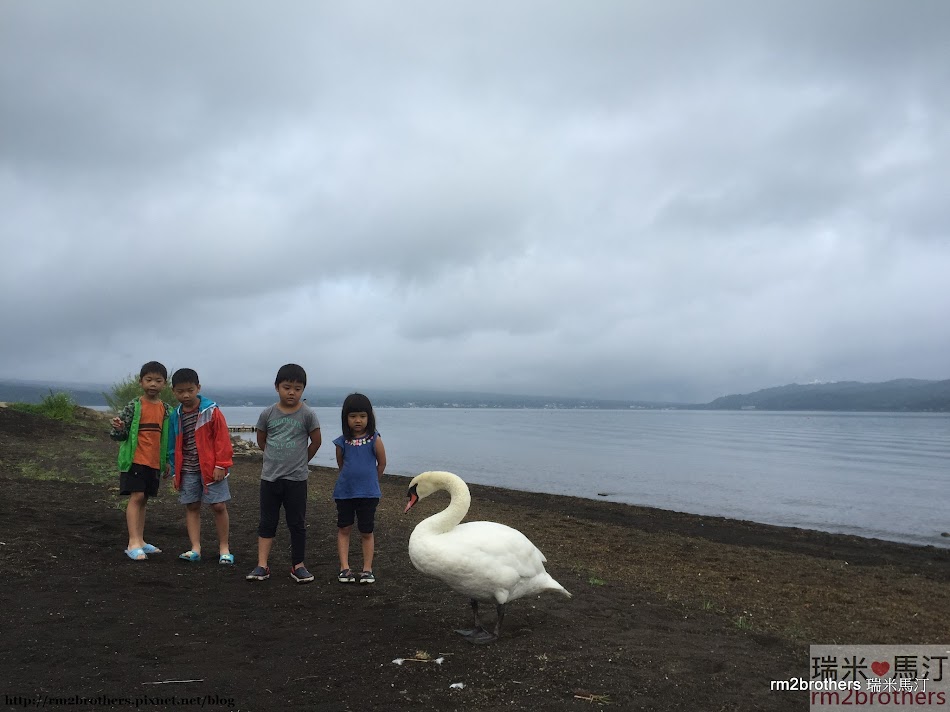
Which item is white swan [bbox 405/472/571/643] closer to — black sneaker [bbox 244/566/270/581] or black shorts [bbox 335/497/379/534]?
black shorts [bbox 335/497/379/534]

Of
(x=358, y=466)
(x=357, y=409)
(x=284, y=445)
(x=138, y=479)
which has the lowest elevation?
(x=138, y=479)

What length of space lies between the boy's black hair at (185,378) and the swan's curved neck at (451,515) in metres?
3.47

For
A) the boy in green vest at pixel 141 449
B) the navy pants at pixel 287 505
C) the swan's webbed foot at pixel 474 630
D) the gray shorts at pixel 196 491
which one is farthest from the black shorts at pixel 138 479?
the swan's webbed foot at pixel 474 630

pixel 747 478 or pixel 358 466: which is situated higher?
pixel 358 466

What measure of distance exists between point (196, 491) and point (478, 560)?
3.95 meters

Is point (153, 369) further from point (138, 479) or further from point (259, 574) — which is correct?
point (259, 574)

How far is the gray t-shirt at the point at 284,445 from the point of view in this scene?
22.3ft

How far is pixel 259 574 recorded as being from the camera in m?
6.82

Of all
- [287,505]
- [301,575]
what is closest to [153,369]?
[287,505]

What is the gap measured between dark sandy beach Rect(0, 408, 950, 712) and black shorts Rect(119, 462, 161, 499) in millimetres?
824

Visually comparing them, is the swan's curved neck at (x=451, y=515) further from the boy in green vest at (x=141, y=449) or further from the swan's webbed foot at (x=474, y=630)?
the boy in green vest at (x=141, y=449)

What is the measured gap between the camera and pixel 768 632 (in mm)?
6195

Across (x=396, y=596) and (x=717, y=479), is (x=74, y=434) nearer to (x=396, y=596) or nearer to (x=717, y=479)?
(x=396, y=596)

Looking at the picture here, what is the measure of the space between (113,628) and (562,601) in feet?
14.1
